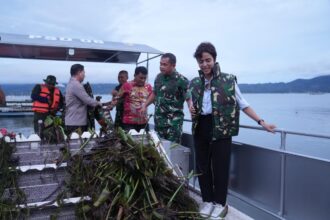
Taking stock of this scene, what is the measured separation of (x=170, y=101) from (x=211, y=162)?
1.05 meters

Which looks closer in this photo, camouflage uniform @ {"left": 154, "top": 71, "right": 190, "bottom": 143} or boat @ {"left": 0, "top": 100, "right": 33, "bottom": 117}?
camouflage uniform @ {"left": 154, "top": 71, "right": 190, "bottom": 143}

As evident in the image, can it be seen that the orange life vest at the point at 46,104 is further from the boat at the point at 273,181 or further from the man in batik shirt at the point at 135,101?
the boat at the point at 273,181

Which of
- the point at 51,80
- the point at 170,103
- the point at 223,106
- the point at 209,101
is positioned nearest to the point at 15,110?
the point at 51,80

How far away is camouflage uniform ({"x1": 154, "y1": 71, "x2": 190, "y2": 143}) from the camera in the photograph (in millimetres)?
3594

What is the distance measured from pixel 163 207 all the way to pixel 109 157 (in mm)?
419

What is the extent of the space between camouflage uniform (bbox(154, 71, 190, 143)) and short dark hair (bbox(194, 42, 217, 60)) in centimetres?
88

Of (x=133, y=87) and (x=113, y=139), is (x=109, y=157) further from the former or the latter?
(x=133, y=87)

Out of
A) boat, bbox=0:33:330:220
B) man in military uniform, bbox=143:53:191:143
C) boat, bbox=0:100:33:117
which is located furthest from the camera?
boat, bbox=0:100:33:117

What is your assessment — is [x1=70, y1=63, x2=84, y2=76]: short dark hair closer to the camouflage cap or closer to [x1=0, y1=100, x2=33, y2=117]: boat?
the camouflage cap

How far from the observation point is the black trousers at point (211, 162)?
2.62 meters

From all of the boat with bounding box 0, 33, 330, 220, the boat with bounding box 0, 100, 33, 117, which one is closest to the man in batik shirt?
the boat with bounding box 0, 33, 330, 220

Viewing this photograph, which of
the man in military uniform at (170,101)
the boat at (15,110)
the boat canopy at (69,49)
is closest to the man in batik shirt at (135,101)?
the man in military uniform at (170,101)

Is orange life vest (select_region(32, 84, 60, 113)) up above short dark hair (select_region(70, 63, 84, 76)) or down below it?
below

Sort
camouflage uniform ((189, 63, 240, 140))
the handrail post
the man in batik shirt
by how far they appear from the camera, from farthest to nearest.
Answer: the man in batik shirt → the handrail post → camouflage uniform ((189, 63, 240, 140))
